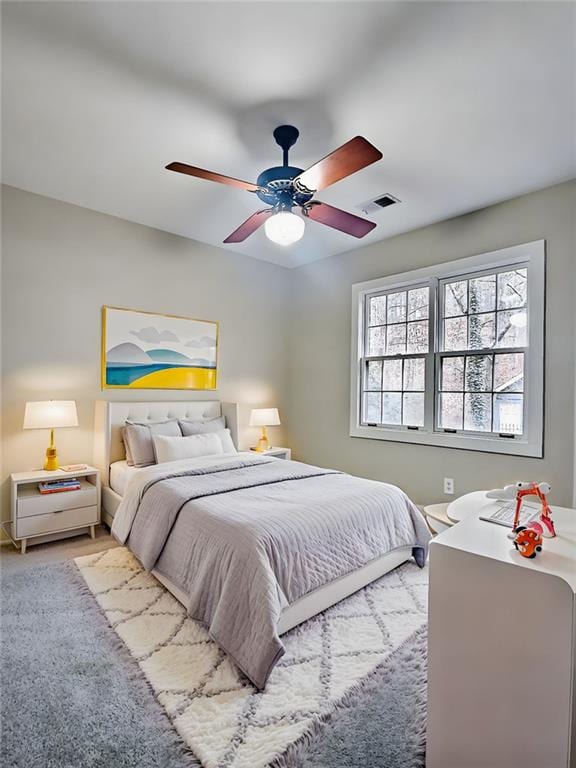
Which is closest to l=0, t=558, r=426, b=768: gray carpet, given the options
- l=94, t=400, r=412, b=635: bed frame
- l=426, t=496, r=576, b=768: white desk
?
l=426, t=496, r=576, b=768: white desk

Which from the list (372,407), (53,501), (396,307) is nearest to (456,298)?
(396,307)

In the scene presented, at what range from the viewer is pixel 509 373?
3248 millimetres

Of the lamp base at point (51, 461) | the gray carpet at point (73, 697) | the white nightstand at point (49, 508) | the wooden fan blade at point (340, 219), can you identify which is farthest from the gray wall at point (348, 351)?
the gray carpet at point (73, 697)

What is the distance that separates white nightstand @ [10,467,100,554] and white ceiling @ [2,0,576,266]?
225 centimetres

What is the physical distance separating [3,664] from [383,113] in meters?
3.30

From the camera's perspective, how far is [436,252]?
3.68 meters

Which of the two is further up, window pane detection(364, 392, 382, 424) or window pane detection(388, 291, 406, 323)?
window pane detection(388, 291, 406, 323)

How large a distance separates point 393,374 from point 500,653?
10.4 ft

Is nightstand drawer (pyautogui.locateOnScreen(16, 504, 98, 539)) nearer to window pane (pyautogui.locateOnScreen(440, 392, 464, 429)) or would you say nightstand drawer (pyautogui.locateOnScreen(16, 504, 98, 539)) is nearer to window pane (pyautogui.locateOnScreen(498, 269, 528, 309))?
window pane (pyautogui.locateOnScreen(440, 392, 464, 429))

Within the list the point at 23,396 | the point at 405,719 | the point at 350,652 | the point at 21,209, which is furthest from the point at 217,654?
the point at 21,209

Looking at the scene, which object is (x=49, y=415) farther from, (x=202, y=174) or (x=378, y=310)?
(x=378, y=310)

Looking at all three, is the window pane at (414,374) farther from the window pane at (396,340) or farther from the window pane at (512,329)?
the window pane at (512,329)

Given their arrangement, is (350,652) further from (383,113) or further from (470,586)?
(383,113)

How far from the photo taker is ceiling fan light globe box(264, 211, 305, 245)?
2.33 meters
